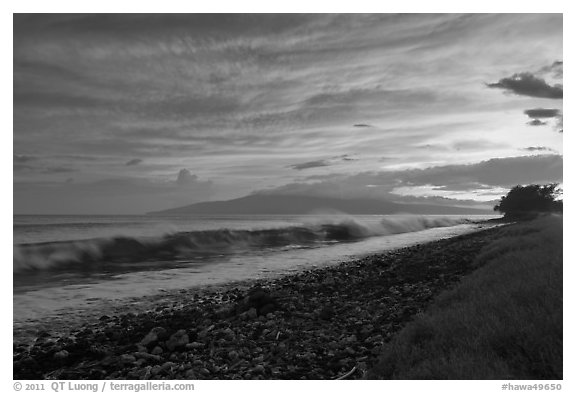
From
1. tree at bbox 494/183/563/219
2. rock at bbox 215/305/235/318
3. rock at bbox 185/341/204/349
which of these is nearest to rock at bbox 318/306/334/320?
rock at bbox 215/305/235/318

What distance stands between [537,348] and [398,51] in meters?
6.82

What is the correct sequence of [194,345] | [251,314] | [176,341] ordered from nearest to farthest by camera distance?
[194,345]
[176,341]
[251,314]

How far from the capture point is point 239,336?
357 inches

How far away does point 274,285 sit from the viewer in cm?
1570

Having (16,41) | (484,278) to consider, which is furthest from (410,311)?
(16,41)

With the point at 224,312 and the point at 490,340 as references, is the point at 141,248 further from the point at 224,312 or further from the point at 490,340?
the point at 490,340

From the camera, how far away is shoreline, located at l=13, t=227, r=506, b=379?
7.34 meters

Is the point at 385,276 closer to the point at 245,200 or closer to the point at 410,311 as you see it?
the point at 410,311

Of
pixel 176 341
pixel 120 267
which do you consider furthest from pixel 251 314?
pixel 120 267

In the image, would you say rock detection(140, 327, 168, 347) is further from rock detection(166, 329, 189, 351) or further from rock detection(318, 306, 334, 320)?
rock detection(318, 306, 334, 320)

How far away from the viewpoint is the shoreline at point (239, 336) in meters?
7.34

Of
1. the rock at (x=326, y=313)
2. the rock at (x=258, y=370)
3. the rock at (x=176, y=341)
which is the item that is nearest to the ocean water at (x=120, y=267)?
the rock at (x=176, y=341)
